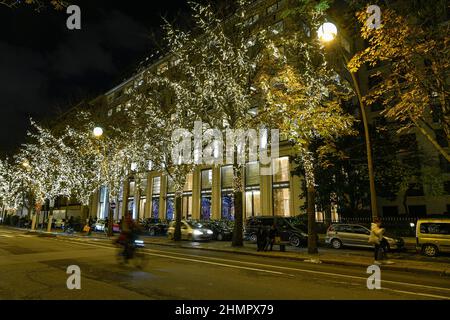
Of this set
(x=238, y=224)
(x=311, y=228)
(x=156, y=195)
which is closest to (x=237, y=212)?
(x=238, y=224)

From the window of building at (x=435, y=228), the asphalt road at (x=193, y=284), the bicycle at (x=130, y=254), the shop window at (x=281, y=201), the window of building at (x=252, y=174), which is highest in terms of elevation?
the window of building at (x=252, y=174)

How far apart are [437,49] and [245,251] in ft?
41.7

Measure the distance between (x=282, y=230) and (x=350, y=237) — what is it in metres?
4.36

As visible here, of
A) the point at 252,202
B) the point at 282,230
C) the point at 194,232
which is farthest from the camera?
the point at 252,202

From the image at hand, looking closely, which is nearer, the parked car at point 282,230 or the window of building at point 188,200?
the parked car at point 282,230

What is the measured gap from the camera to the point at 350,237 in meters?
21.1

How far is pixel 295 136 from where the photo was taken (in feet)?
53.3

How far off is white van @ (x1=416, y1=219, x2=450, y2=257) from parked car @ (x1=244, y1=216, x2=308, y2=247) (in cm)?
643

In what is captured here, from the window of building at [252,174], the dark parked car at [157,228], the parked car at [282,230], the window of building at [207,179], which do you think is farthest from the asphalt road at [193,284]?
the window of building at [207,179]

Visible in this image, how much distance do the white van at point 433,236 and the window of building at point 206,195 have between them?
88.2 ft

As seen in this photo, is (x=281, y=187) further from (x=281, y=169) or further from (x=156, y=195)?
(x=156, y=195)

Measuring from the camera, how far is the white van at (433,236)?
17.2 meters

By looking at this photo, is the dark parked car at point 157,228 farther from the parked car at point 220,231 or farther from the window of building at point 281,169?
the window of building at point 281,169
